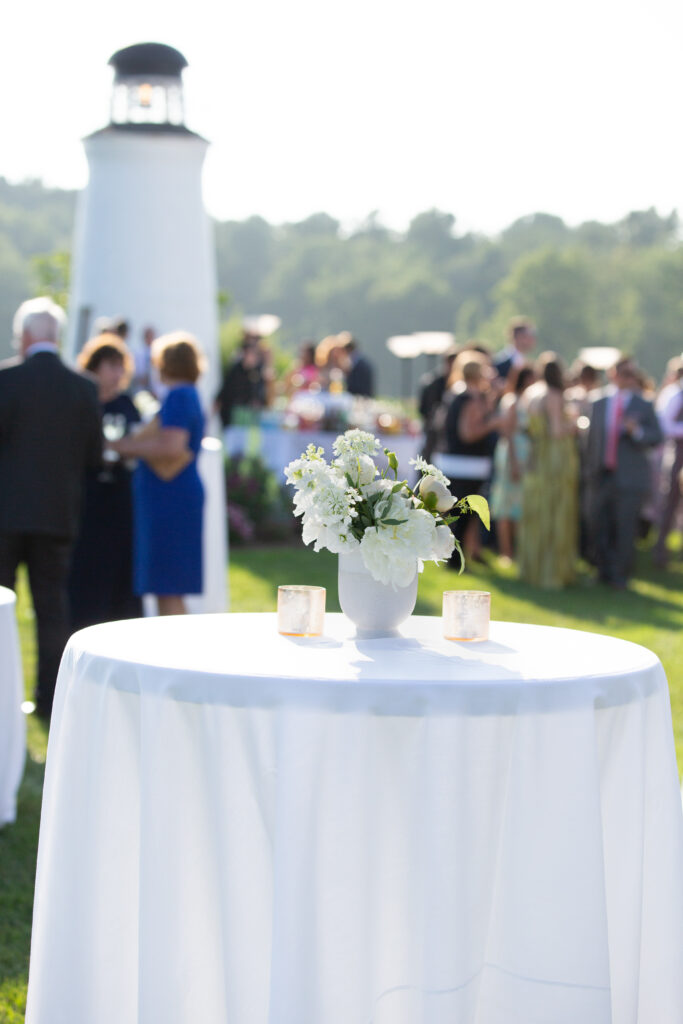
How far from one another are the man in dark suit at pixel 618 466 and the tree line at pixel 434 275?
2740 inches

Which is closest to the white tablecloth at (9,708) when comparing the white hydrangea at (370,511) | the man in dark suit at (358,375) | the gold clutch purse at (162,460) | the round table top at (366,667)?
the round table top at (366,667)

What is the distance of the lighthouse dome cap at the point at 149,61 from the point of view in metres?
17.1

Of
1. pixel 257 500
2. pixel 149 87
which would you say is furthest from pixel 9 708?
pixel 149 87

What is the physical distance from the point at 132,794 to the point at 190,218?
15188mm

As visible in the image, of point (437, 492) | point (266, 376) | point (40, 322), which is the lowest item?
point (437, 492)

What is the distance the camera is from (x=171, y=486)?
20.6 feet

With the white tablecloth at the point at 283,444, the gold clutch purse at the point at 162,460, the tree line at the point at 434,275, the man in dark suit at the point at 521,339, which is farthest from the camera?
the tree line at the point at 434,275

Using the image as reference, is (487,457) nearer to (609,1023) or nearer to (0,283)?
(609,1023)

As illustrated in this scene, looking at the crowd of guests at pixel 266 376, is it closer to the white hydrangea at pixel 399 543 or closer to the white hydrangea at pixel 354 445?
the white hydrangea at pixel 354 445

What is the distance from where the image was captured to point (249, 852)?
2.50 metres

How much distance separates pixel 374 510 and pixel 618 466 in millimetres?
8523

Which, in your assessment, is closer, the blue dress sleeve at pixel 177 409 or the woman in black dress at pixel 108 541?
the blue dress sleeve at pixel 177 409

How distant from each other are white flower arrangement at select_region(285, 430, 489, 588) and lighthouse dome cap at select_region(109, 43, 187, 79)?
609 inches

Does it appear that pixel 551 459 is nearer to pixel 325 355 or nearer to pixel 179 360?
pixel 179 360
